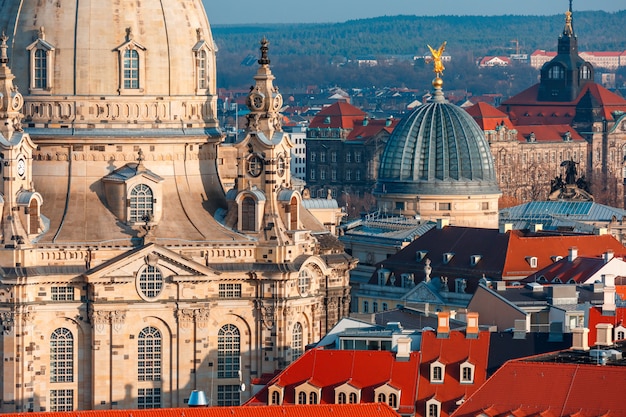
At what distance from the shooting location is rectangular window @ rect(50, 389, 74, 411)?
122 metres

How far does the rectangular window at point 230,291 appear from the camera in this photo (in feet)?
407

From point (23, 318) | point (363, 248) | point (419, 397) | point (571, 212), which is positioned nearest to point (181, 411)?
point (419, 397)

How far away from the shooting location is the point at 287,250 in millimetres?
124938

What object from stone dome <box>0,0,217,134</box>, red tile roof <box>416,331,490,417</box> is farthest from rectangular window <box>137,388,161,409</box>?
red tile roof <box>416,331,490,417</box>

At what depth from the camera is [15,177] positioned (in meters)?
121

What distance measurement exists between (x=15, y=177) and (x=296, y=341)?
12.4 m

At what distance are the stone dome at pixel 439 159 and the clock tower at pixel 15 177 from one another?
6900 cm

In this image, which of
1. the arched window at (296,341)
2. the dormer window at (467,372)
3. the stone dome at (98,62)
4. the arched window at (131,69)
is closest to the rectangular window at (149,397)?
the arched window at (296,341)

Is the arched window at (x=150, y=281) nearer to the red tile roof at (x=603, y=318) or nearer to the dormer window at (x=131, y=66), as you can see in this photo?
the dormer window at (x=131, y=66)

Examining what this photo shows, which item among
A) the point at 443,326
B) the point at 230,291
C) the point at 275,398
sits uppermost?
the point at 230,291

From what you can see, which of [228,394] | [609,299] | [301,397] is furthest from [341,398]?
[228,394]

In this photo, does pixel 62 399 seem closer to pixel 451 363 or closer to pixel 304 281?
pixel 304 281

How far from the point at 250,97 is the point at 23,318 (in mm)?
12735

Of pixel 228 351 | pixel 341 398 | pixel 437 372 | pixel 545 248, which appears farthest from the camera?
pixel 545 248
